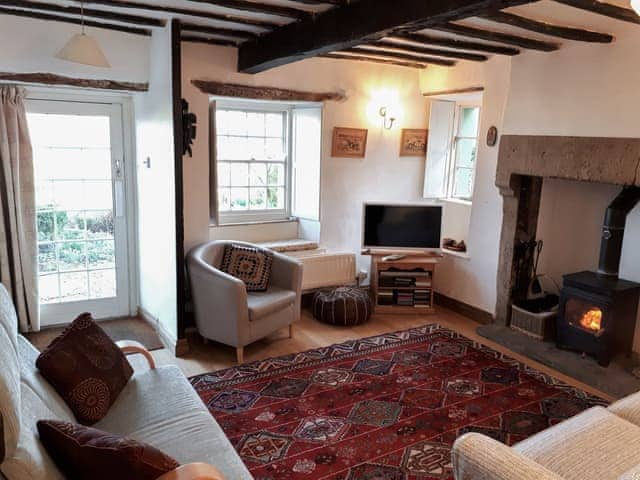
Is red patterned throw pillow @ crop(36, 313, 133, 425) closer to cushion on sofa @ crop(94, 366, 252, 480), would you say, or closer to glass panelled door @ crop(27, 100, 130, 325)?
cushion on sofa @ crop(94, 366, 252, 480)

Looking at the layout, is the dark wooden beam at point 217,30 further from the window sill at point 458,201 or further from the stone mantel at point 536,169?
the window sill at point 458,201

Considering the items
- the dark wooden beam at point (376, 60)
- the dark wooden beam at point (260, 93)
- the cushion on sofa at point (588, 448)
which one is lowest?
the cushion on sofa at point (588, 448)

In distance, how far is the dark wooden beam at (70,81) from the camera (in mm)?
3488

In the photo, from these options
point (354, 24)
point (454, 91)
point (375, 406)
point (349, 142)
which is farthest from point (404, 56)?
point (375, 406)

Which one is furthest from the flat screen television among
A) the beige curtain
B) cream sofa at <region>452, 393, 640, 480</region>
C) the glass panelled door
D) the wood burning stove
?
the beige curtain

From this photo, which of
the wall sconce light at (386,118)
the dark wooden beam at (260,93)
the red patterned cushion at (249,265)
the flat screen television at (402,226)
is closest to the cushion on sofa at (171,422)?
the red patterned cushion at (249,265)

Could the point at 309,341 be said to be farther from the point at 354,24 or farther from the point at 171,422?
the point at 354,24

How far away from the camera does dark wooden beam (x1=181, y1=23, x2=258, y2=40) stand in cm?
354

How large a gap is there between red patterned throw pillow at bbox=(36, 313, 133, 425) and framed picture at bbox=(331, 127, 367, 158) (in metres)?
3.05

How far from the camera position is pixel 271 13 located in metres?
2.96

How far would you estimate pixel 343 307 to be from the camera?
4.43 m

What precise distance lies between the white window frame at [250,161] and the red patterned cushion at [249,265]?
495 mm

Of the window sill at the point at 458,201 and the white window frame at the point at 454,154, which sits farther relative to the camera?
the white window frame at the point at 454,154

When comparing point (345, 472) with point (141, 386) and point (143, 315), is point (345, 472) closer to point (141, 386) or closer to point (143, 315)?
point (141, 386)
